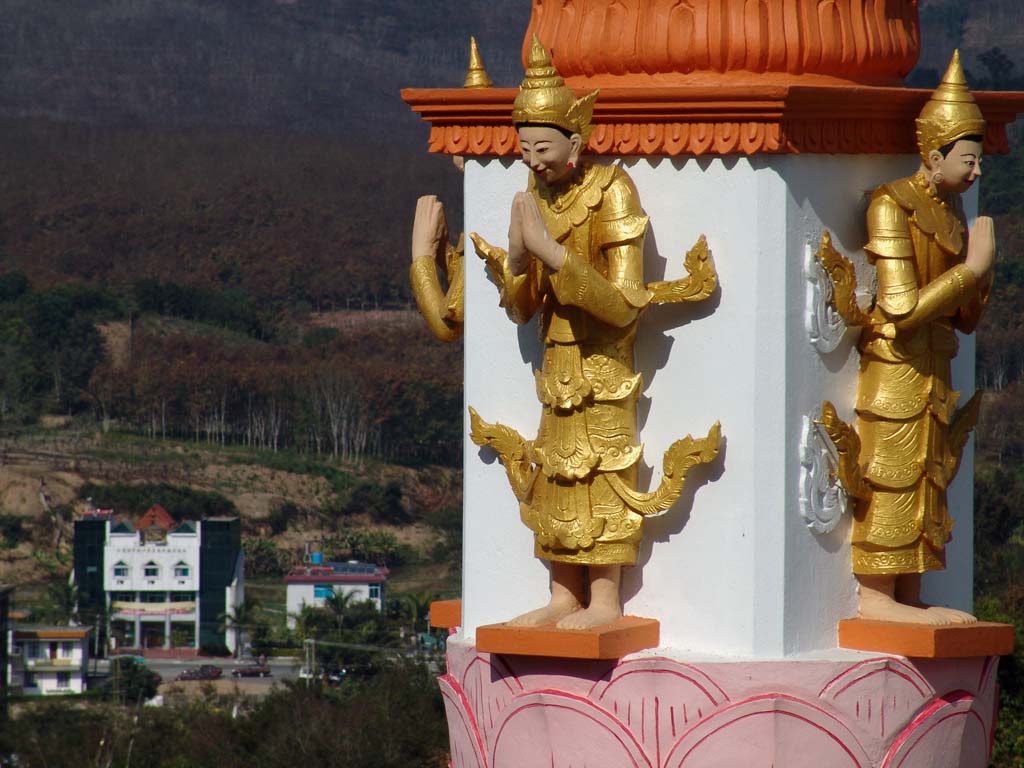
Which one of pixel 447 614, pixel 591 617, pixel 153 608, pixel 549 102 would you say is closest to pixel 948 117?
pixel 549 102

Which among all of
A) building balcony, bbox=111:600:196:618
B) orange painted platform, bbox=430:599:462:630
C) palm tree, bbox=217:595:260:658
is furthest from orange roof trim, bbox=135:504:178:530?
orange painted platform, bbox=430:599:462:630

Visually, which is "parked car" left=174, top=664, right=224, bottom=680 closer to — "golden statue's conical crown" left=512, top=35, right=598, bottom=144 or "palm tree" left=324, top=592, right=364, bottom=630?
"palm tree" left=324, top=592, right=364, bottom=630

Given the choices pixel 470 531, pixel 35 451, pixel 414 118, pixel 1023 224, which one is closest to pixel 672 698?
pixel 470 531

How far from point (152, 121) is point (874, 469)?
252 ft

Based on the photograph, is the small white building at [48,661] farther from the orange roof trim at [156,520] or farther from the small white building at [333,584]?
the orange roof trim at [156,520]

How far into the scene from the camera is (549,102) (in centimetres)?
591

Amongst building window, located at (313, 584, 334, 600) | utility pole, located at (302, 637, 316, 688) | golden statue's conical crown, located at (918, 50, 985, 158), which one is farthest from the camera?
building window, located at (313, 584, 334, 600)

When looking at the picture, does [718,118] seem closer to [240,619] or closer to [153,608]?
[240,619]

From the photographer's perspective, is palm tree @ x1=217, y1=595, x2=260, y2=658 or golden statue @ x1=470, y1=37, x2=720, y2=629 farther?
palm tree @ x1=217, y1=595, x2=260, y2=658

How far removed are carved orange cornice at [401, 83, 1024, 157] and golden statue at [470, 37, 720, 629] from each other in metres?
0.12

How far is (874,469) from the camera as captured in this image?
6.17 m

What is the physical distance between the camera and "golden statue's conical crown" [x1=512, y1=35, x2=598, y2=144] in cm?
591

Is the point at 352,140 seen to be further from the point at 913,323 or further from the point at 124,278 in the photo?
the point at 913,323

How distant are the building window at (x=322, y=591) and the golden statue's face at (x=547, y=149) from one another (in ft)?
167
